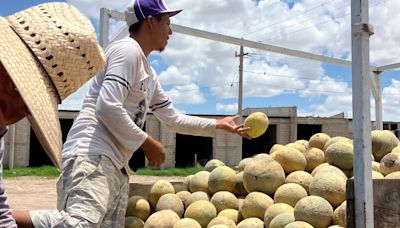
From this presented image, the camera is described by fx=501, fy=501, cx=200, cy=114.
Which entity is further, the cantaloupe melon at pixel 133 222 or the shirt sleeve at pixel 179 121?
the cantaloupe melon at pixel 133 222

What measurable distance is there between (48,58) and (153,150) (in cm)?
130

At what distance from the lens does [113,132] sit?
2.55 metres

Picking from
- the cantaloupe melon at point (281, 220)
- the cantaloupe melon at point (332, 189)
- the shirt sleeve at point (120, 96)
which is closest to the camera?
the shirt sleeve at point (120, 96)

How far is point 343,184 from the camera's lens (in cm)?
350

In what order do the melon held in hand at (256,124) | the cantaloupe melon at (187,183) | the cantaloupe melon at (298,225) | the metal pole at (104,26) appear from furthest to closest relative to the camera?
the cantaloupe melon at (187,183) → the metal pole at (104,26) → the melon held in hand at (256,124) → the cantaloupe melon at (298,225)

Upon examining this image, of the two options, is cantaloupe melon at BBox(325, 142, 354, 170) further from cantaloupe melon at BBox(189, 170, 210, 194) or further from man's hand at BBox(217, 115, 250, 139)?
cantaloupe melon at BBox(189, 170, 210, 194)

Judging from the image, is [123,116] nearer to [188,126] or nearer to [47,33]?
[188,126]

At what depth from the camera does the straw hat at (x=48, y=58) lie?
4.19ft

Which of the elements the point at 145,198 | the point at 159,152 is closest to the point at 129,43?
the point at 159,152

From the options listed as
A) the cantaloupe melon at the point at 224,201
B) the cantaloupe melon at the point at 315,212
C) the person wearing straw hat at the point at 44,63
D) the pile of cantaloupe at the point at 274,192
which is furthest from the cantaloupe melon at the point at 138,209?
the person wearing straw hat at the point at 44,63

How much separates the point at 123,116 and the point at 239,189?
205cm

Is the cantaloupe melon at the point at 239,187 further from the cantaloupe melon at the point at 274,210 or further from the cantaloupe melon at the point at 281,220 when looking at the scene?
the cantaloupe melon at the point at 281,220

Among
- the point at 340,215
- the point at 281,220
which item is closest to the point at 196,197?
the point at 281,220

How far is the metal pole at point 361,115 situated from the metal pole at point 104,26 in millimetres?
2257
